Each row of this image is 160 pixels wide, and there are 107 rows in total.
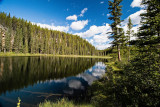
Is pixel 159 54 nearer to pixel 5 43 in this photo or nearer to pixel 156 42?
pixel 156 42

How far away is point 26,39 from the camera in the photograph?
7381 centimetres

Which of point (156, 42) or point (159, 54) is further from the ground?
point (156, 42)

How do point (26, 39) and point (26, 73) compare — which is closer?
point (26, 73)

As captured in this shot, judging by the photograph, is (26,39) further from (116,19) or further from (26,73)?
(116,19)

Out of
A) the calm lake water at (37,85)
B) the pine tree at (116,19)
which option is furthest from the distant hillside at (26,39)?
the pine tree at (116,19)

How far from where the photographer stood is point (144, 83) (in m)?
5.26

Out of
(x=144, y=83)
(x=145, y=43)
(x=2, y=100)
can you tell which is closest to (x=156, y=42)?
(x=145, y=43)

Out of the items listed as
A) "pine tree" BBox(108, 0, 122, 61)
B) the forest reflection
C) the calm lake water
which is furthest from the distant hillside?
"pine tree" BBox(108, 0, 122, 61)

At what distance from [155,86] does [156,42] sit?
4433 mm

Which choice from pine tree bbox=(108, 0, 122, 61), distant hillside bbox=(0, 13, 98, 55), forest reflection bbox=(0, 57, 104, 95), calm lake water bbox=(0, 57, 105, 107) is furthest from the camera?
distant hillside bbox=(0, 13, 98, 55)

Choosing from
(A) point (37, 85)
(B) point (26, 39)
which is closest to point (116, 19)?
(A) point (37, 85)

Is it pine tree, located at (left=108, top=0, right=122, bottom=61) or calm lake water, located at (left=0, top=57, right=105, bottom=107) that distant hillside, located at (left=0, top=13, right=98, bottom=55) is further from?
pine tree, located at (left=108, top=0, right=122, bottom=61)

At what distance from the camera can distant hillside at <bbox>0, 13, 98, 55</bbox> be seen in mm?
60781

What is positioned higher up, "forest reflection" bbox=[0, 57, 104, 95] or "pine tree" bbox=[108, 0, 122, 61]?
"pine tree" bbox=[108, 0, 122, 61]
